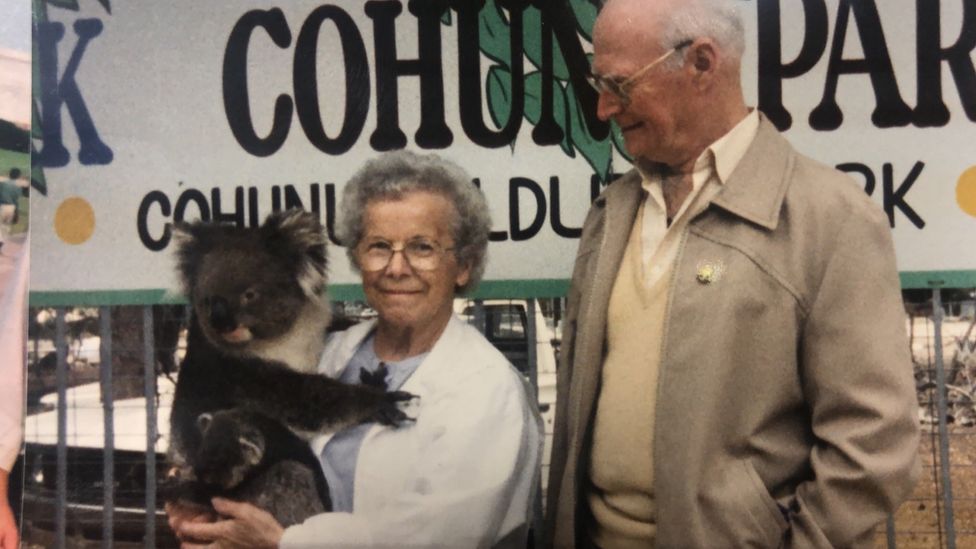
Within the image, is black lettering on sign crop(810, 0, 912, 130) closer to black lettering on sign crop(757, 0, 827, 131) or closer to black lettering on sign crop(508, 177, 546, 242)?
black lettering on sign crop(757, 0, 827, 131)

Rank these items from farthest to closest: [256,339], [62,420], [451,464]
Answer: [62,420] → [256,339] → [451,464]

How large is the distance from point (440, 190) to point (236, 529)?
115 cm

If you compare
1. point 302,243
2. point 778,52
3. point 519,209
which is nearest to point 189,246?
point 302,243

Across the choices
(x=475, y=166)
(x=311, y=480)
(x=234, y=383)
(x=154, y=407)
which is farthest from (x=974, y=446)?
(x=154, y=407)

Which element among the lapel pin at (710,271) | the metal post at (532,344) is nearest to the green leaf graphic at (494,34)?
the metal post at (532,344)

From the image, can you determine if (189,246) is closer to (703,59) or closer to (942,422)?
(703,59)

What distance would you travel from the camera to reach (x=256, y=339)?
2547 mm

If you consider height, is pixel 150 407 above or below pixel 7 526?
above

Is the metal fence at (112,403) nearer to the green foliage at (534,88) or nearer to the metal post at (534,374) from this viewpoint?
the metal post at (534,374)

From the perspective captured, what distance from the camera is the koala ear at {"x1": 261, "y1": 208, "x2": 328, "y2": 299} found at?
8.34ft

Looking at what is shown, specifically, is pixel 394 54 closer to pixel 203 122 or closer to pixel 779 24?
pixel 203 122

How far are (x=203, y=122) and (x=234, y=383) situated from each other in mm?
766

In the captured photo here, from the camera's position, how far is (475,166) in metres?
2.48

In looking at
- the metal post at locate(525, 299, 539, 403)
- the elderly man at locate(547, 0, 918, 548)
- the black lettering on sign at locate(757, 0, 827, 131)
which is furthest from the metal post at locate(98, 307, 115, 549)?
the black lettering on sign at locate(757, 0, 827, 131)
